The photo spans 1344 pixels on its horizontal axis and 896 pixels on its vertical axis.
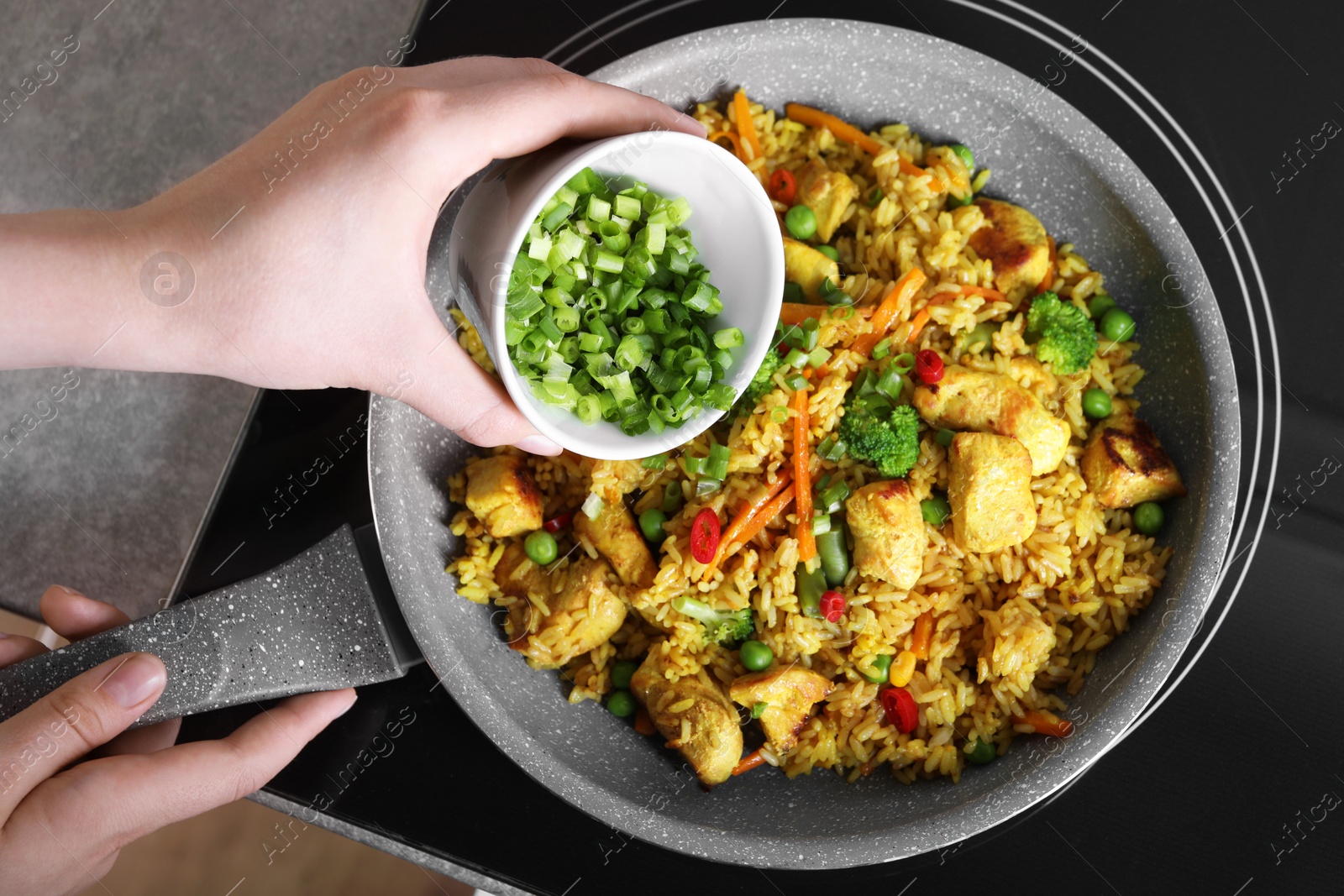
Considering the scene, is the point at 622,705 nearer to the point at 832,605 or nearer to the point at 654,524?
the point at 654,524

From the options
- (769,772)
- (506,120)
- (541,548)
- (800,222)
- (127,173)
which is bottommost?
(769,772)

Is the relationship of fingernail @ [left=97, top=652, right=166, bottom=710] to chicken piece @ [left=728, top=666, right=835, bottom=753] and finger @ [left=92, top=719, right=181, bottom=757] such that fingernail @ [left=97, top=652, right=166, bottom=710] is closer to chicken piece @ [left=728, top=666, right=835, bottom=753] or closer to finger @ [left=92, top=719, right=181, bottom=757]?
finger @ [left=92, top=719, right=181, bottom=757]

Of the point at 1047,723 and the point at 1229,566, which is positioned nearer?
the point at 1047,723

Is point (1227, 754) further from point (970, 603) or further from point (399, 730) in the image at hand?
point (399, 730)

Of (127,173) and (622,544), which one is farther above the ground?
(127,173)

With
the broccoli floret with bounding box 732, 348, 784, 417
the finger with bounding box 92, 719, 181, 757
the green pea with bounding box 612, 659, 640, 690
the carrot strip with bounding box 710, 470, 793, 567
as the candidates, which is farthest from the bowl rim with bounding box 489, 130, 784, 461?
the finger with bounding box 92, 719, 181, 757

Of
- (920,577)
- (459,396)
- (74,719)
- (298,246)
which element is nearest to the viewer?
(298,246)

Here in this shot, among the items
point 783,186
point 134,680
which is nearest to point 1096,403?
point 783,186

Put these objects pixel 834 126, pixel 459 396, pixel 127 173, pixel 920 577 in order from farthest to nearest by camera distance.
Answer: pixel 127 173, pixel 834 126, pixel 920 577, pixel 459 396
